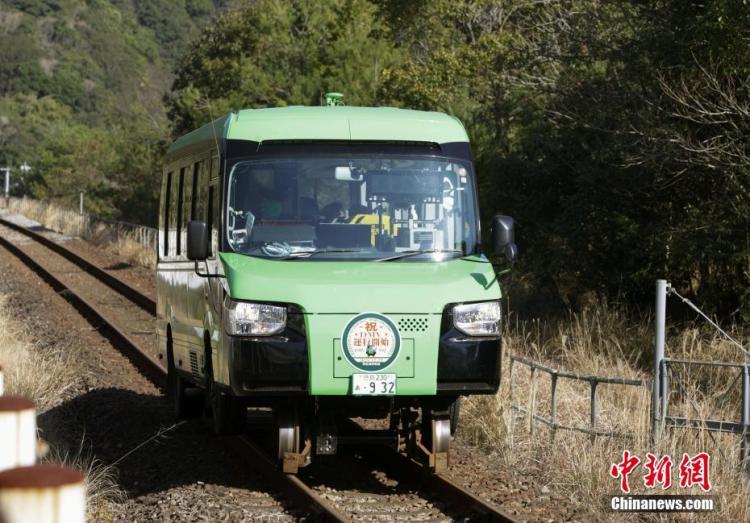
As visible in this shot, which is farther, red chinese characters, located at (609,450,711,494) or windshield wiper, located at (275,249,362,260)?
windshield wiper, located at (275,249,362,260)

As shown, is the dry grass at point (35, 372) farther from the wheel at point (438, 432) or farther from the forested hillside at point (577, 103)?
the forested hillside at point (577, 103)

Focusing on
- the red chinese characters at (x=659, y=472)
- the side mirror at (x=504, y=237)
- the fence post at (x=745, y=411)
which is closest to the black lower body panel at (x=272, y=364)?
the side mirror at (x=504, y=237)

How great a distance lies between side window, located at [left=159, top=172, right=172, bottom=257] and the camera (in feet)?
43.7

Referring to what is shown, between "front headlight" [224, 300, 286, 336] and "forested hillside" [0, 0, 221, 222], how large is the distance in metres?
40.5

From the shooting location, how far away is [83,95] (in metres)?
139

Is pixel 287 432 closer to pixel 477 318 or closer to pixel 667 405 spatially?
pixel 477 318

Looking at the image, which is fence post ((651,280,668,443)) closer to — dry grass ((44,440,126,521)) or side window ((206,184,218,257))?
side window ((206,184,218,257))

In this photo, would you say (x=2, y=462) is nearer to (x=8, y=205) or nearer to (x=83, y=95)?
(x=8, y=205)

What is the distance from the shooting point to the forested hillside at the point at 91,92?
60225 mm

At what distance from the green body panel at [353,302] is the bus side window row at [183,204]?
1166 millimetres

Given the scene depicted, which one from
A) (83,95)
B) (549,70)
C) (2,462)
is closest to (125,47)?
(83,95)

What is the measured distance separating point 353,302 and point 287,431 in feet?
3.82

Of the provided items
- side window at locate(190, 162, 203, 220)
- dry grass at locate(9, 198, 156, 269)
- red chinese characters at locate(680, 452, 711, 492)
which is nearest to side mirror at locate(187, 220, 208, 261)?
side window at locate(190, 162, 203, 220)

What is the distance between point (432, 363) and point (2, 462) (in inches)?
224
